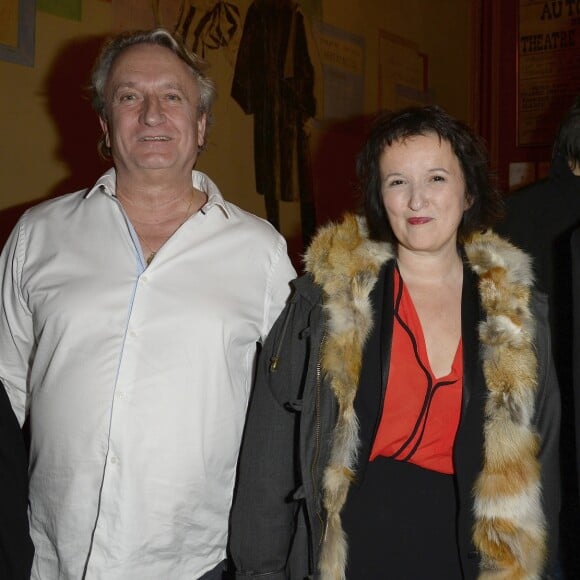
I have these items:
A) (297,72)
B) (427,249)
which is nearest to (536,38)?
(297,72)

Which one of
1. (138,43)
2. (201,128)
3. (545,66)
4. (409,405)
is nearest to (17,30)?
(138,43)

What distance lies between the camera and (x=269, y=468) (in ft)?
6.10

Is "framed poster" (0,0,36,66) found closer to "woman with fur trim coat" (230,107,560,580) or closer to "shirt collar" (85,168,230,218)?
"shirt collar" (85,168,230,218)

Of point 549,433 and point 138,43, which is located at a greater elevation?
point 138,43

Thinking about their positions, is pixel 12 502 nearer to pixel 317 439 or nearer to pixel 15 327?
pixel 15 327

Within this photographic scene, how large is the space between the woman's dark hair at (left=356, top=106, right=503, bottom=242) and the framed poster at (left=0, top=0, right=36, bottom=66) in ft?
4.59

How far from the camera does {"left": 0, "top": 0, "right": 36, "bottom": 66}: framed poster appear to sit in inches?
107

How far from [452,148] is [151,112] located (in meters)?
0.70

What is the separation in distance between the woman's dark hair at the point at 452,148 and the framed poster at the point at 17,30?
140 cm

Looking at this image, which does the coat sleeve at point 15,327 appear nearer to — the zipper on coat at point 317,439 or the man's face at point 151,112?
the man's face at point 151,112

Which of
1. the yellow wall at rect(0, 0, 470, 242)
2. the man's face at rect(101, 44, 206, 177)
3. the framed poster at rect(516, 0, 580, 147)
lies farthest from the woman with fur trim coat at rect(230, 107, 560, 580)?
the framed poster at rect(516, 0, 580, 147)

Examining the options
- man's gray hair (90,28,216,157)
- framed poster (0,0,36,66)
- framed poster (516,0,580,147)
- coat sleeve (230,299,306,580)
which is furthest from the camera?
framed poster (516,0,580,147)

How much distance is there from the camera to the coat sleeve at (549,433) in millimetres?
1826

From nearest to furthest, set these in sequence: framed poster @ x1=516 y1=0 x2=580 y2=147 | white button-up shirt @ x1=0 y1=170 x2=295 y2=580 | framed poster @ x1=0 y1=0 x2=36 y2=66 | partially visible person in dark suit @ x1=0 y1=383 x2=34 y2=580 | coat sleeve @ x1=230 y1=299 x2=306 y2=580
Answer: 1. partially visible person in dark suit @ x1=0 y1=383 x2=34 y2=580
2. white button-up shirt @ x1=0 y1=170 x2=295 y2=580
3. coat sleeve @ x1=230 y1=299 x2=306 y2=580
4. framed poster @ x1=0 y1=0 x2=36 y2=66
5. framed poster @ x1=516 y1=0 x2=580 y2=147
